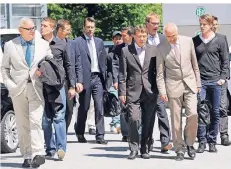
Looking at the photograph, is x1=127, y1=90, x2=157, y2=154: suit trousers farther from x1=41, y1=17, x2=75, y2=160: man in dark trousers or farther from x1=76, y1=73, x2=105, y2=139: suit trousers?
x1=76, y1=73, x2=105, y2=139: suit trousers

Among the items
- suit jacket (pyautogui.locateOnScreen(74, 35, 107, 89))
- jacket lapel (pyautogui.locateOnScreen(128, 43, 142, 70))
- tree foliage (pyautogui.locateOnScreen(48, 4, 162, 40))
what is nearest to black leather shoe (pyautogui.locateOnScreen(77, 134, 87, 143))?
suit jacket (pyautogui.locateOnScreen(74, 35, 107, 89))

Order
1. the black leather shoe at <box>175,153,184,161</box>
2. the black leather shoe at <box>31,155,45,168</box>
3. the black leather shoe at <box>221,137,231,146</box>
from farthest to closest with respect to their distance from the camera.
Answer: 1. the black leather shoe at <box>221,137,231,146</box>
2. the black leather shoe at <box>175,153,184,161</box>
3. the black leather shoe at <box>31,155,45,168</box>

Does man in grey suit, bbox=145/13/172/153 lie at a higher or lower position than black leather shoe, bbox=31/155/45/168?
higher

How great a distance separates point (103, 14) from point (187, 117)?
35425mm

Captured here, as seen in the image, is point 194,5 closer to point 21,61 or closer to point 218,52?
point 218,52

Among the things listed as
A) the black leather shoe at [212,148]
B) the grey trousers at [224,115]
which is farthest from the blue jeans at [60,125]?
the grey trousers at [224,115]

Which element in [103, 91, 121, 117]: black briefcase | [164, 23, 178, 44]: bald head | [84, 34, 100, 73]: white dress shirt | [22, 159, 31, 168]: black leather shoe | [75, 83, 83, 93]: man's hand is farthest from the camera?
[103, 91, 121, 117]: black briefcase

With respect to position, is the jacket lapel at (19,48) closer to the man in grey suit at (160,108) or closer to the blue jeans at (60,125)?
the blue jeans at (60,125)

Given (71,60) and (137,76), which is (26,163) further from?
(71,60)

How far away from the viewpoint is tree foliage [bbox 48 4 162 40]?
144 feet

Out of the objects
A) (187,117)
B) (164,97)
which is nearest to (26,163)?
(164,97)

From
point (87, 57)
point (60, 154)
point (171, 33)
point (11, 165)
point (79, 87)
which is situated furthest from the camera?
point (87, 57)

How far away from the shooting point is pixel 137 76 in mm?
10578

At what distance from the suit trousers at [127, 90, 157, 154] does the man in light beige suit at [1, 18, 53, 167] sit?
1.39 metres
